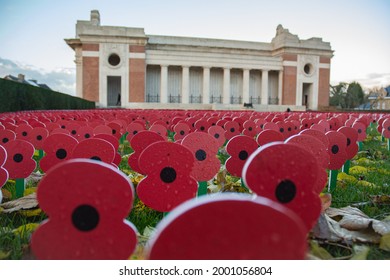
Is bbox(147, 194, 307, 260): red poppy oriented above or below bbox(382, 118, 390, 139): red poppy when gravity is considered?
below

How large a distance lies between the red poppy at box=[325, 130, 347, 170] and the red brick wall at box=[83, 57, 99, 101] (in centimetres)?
3724

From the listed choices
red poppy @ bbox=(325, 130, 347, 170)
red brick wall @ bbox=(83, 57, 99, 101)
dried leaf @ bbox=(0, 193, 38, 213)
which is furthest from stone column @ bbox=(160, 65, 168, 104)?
dried leaf @ bbox=(0, 193, 38, 213)

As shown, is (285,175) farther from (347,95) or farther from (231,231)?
(347,95)

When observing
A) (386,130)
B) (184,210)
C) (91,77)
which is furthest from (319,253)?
(91,77)

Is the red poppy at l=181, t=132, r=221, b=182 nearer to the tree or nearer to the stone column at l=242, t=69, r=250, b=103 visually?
the stone column at l=242, t=69, r=250, b=103

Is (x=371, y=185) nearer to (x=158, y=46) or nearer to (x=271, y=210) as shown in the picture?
(x=271, y=210)

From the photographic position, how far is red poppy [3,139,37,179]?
2268 millimetres

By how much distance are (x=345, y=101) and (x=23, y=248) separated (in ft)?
266

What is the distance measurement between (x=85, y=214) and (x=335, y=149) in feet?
7.08

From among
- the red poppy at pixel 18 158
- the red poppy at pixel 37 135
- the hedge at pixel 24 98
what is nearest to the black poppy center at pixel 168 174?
the red poppy at pixel 18 158

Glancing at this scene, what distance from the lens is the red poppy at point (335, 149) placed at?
8.26ft

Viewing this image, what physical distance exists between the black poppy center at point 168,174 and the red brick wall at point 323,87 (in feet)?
151

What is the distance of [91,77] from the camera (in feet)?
122

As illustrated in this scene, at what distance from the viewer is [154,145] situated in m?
1.54
